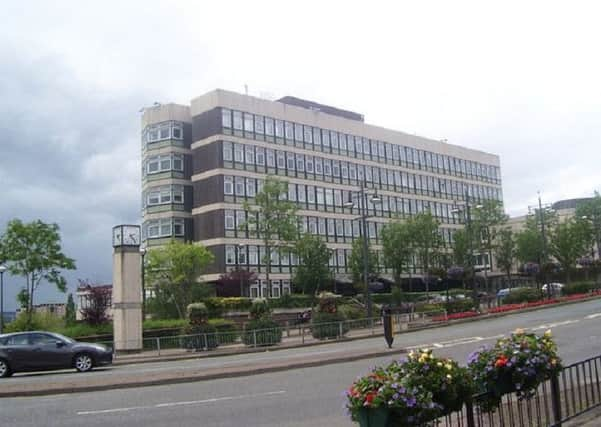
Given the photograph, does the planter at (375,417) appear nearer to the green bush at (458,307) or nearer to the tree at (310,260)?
the green bush at (458,307)

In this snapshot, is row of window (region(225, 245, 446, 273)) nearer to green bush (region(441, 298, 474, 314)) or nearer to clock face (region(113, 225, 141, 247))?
green bush (region(441, 298, 474, 314))

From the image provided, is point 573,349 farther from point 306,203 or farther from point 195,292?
point 306,203

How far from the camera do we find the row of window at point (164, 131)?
6384cm

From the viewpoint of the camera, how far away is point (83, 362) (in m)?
23.5

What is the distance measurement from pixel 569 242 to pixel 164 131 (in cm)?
3915

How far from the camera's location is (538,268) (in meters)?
54.0

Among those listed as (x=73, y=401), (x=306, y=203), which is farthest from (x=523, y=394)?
(x=306, y=203)

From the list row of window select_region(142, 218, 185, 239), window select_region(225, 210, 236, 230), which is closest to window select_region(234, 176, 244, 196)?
window select_region(225, 210, 236, 230)

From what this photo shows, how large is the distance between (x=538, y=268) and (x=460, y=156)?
37.8 meters

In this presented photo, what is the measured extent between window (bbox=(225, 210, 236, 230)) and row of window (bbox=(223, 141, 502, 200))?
4268mm

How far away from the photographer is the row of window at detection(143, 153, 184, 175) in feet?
208

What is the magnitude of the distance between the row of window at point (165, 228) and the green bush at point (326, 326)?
30.4 meters

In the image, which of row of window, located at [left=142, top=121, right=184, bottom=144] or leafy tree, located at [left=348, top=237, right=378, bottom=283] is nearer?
leafy tree, located at [left=348, top=237, right=378, bottom=283]

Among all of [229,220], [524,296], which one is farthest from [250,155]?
[524,296]
